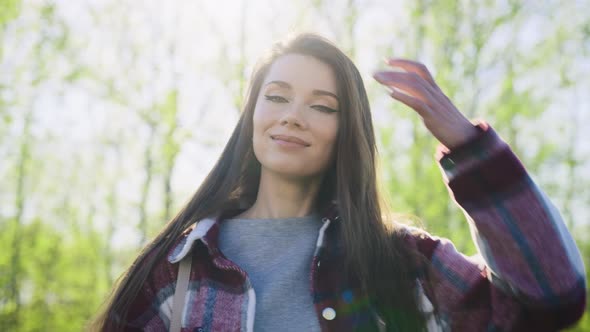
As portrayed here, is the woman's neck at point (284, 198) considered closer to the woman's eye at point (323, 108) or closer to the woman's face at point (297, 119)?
the woman's face at point (297, 119)

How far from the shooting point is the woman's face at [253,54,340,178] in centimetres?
202

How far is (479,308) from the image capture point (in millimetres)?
1564

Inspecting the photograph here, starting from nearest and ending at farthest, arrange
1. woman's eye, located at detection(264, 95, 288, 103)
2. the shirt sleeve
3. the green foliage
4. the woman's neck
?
the shirt sleeve
woman's eye, located at detection(264, 95, 288, 103)
the woman's neck
the green foliage

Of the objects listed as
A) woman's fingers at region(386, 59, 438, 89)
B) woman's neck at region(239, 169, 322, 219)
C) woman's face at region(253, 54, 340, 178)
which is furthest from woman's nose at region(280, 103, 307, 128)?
woman's fingers at region(386, 59, 438, 89)

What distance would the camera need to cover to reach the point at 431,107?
4.66 ft

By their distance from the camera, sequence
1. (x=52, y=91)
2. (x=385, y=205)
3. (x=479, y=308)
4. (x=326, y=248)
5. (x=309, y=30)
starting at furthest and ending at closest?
(x=52, y=91) < (x=309, y=30) < (x=385, y=205) < (x=326, y=248) < (x=479, y=308)

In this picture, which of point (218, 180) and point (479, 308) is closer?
point (479, 308)

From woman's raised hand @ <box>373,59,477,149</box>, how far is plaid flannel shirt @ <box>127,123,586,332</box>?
0.04 m

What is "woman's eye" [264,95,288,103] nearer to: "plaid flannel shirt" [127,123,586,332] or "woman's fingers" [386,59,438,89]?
"plaid flannel shirt" [127,123,586,332]

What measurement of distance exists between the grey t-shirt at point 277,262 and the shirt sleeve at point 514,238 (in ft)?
2.14

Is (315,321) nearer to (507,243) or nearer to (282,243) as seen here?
(282,243)

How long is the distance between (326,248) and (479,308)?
2.01 feet

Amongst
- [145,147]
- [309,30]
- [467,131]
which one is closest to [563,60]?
[145,147]

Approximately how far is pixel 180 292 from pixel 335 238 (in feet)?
2.05
